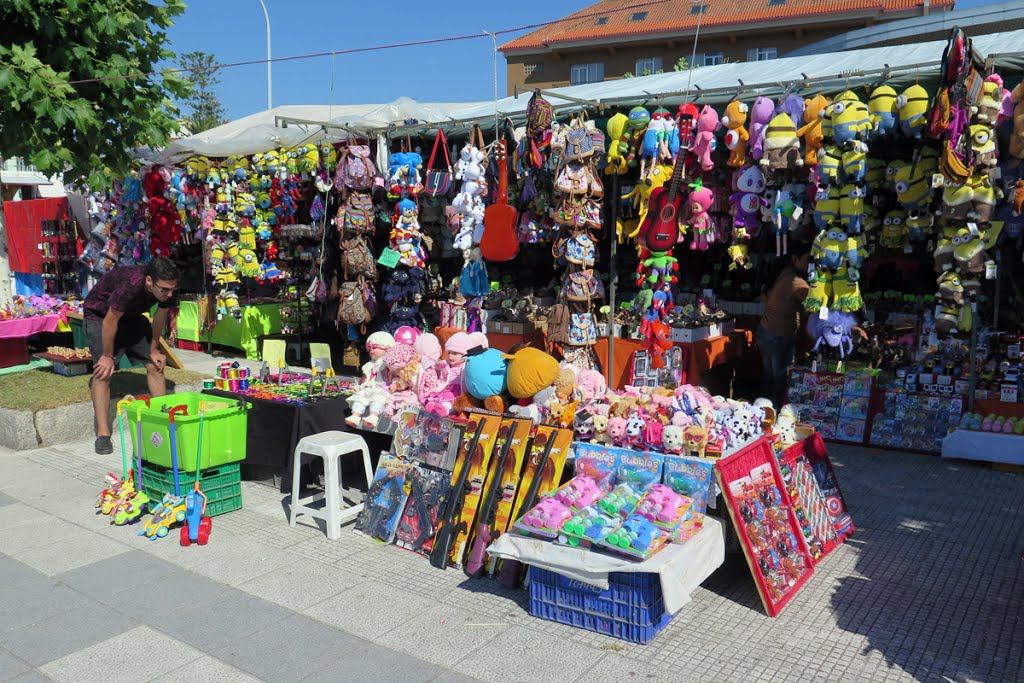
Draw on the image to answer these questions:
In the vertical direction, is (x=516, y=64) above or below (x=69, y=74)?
above

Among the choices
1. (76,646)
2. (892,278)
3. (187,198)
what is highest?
(187,198)

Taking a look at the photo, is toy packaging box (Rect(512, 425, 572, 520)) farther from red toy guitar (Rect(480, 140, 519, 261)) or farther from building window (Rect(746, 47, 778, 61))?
building window (Rect(746, 47, 778, 61))

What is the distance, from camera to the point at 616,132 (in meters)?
7.23

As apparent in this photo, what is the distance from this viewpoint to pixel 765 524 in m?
4.09

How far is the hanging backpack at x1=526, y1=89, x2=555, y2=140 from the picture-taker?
7.21 meters

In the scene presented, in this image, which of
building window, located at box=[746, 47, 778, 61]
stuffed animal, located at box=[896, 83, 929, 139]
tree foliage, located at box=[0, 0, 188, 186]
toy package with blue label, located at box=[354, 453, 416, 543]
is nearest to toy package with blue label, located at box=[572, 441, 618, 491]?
toy package with blue label, located at box=[354, 453, 416, 543]

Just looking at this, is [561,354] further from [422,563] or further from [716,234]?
[422,563]

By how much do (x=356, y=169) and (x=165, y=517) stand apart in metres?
4.86

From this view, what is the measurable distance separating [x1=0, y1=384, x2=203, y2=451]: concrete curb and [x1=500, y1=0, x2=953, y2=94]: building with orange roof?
21.4m

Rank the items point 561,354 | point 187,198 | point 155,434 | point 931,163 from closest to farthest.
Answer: point 155,434 < point 931,163 < point 561,354 < point 187,198

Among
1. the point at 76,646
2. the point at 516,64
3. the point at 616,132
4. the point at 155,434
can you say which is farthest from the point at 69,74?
the point at 516,64

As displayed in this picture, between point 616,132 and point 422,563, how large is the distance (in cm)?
434

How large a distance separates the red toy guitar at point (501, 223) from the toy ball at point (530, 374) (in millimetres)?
3215

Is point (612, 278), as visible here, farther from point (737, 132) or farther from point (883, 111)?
point (883, 111)
